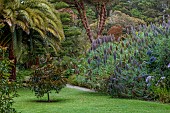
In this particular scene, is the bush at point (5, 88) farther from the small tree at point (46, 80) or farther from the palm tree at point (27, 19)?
the palm tree at point (27, 19)

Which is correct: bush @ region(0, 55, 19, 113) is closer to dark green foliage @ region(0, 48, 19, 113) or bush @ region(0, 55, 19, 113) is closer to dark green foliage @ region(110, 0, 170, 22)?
dark green foliage @ region(0, 48, 19, 113)

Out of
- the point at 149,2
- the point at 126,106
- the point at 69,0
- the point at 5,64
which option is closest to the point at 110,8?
the point at 149,2

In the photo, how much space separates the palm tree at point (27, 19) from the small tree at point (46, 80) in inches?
147

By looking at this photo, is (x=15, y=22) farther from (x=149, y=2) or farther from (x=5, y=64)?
(x=149, y=2)

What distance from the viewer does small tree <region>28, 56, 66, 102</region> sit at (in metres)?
9.30

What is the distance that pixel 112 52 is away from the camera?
12.1 metres

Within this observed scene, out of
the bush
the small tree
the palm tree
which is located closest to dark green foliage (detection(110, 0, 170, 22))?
the palm tree

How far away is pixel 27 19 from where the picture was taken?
1298cm

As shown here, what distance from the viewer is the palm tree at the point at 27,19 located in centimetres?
1305

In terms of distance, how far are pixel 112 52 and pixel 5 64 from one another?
750 cm

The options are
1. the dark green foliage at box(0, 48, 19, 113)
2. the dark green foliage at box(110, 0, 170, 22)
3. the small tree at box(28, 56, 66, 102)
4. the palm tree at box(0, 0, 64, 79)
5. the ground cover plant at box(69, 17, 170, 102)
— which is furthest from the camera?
the dark green foliage at box(110, 0, 170, 22)

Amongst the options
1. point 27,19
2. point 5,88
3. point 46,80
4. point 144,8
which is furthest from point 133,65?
point 144,8

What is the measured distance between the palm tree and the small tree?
3.74m

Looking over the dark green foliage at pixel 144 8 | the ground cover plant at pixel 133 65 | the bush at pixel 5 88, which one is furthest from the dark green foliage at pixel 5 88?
the dark green foliage at pixel 144 8
